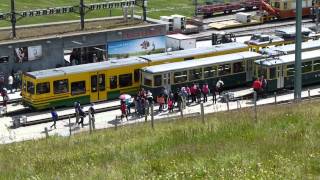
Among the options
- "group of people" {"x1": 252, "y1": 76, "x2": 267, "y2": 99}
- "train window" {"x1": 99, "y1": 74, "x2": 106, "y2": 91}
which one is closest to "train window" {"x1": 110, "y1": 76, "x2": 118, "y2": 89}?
"train window" {"x1": 99, "y1": 74, "x2": 106, "y2": 91}

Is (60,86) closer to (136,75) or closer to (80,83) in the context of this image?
(80,83)

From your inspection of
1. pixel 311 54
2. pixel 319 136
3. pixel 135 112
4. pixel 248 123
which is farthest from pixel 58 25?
pixel 319 136

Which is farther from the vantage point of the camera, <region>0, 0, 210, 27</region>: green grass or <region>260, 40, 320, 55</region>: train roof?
<region>0, 0, 210, 27</region>: green grass

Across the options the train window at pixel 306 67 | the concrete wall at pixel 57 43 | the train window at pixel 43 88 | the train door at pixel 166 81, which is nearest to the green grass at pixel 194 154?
Result: the train window at pixel 43 88

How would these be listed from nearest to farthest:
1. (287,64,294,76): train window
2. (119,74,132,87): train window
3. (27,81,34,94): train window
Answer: (27,81,34,94): train window < (119,74,132,87): train window < (287,64,294,76): train window

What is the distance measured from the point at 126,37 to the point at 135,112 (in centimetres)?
1061

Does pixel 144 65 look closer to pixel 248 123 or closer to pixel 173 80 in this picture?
pixel 173 80

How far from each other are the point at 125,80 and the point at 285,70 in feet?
32.0

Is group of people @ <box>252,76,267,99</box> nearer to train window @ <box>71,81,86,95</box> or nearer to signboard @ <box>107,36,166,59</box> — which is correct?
signboard @ <box>107,36,166,59</box>

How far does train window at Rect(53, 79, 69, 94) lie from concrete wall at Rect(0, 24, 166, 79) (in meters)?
5.97

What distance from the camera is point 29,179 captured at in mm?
12320

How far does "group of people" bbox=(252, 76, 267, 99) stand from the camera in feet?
122

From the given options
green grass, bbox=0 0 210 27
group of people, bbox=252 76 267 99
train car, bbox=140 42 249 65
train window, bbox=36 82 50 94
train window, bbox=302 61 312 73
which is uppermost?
green grass, bbox=0 0 210 27

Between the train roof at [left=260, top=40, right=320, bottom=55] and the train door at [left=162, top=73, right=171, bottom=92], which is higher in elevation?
the train roof at [left=260, top=40, right=320, bottom=55]
